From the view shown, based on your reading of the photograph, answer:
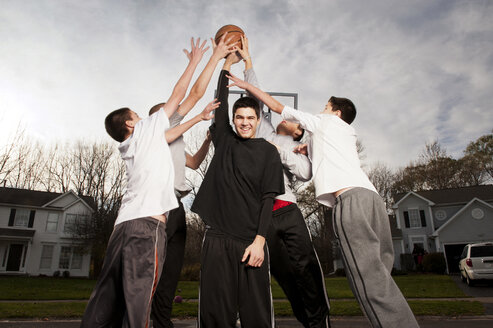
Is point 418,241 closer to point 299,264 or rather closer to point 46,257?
point 299,264

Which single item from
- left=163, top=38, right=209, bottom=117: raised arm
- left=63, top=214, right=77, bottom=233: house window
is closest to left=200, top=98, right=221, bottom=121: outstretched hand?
left=163, top=38, right=209, bottom=117: raised arm

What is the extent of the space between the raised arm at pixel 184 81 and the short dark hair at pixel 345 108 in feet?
5.25

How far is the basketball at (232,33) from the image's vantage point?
4333 mm

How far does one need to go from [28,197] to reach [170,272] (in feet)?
114

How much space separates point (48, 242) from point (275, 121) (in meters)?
33.0

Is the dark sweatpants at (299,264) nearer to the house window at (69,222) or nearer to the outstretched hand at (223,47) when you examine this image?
the outstretched hand at (223,47)

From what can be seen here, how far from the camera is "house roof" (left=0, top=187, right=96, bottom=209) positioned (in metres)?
30.9

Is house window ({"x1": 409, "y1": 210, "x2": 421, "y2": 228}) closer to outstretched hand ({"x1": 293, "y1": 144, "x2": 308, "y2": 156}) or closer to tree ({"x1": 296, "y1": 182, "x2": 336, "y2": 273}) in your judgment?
tree ({"x1": 296, "y1": 182, "x2": 336, "y2": 273})

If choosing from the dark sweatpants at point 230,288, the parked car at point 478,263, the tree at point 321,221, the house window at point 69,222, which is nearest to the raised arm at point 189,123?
the dark sweatpants at point 230,288

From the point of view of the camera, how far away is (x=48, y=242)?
3134cm

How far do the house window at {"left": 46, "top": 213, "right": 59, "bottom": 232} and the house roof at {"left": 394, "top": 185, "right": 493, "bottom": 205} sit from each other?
34145 millimetres

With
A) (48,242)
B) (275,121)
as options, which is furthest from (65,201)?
(275,121)

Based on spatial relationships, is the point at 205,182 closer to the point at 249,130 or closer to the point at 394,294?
the point at 249,130

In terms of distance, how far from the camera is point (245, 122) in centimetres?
313
